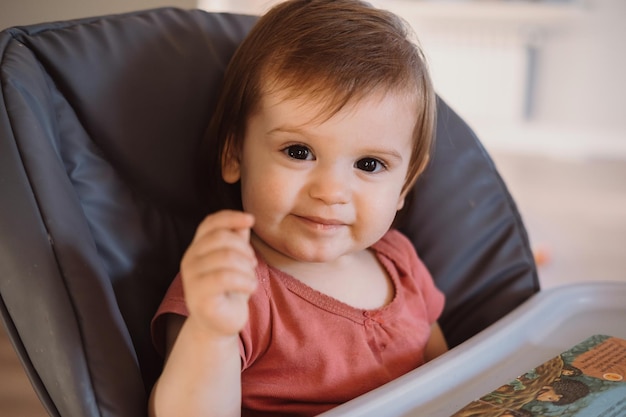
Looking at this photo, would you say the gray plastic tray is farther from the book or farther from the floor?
the floor

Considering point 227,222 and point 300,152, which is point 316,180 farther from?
point 227,222

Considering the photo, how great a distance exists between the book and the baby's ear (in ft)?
1.20

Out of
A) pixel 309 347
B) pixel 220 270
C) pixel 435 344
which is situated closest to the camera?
pixel 220 270

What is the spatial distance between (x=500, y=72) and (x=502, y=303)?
254cm

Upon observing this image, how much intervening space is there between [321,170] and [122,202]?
0.23 metres

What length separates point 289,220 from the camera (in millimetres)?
831

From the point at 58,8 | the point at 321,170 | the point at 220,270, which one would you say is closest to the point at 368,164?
the point at 321,170

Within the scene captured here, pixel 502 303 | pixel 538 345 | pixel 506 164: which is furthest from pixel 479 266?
pixel 506 164

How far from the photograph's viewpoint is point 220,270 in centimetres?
60

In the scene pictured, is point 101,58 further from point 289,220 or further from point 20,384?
point 20,384

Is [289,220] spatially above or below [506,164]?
above

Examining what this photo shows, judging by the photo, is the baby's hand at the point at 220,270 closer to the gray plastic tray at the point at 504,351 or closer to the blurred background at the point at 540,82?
the gray plastic tray at the point at 504,351

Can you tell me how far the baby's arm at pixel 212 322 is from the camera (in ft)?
1.97

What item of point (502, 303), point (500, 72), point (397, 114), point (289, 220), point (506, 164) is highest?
point (397, 114)
